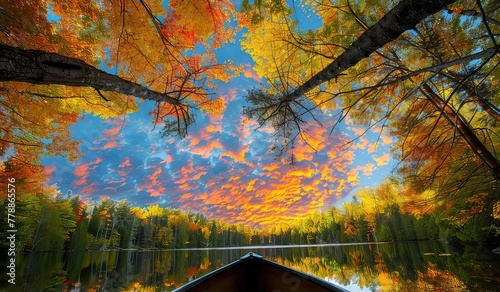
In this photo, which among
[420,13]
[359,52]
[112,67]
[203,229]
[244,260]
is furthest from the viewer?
[203,229]

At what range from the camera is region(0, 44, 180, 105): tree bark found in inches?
77.4

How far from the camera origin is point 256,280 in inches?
165

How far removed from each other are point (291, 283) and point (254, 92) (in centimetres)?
319

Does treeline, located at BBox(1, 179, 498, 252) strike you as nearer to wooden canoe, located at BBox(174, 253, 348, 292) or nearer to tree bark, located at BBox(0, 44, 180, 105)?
wooden canoe, located at BBox(174, 253, 348, 292)

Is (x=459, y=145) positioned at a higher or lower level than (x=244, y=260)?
higher

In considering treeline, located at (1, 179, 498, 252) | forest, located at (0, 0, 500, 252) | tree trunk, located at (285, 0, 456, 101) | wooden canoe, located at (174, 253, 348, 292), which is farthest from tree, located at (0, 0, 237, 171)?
treeline, located at (1, 179, 498, 252)

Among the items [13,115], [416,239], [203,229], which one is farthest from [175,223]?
[13,115]

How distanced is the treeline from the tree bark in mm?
10402

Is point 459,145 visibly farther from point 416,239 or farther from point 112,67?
point 416,239

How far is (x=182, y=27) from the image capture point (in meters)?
5.70

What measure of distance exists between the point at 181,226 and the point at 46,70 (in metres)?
65.6

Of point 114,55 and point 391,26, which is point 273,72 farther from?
point 114,55

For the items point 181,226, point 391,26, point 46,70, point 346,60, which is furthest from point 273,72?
point 181,226

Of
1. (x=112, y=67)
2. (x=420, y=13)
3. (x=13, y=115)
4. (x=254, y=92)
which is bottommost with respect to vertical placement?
(x=420, y=13)
